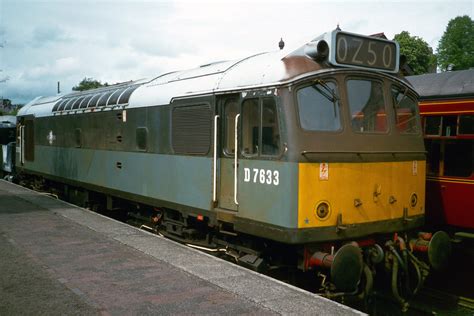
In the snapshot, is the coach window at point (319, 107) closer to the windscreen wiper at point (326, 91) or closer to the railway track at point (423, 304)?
the windscreen wiper at point (326, 91)

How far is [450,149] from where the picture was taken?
8.66 meters

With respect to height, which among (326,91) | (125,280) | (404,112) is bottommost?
(125,280)

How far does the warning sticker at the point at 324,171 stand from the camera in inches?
234

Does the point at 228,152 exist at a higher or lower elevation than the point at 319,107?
lower

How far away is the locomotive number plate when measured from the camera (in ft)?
19.8

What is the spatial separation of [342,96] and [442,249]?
2.54m

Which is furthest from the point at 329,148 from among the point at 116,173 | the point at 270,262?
the point at 116,173

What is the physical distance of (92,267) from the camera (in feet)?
21.4

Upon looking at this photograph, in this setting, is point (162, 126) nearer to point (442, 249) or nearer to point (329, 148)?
point (329, 148)

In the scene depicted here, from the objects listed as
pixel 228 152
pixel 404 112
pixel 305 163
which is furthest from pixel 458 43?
pixel 305 163

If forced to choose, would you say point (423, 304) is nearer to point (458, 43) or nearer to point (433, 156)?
point (433, 156)

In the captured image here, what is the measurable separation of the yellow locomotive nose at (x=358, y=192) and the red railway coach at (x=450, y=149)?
5.06ft

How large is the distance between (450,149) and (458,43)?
4992cm

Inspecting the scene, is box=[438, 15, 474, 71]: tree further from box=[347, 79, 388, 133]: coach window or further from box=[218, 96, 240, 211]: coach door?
box=[218, 96, 240, 211]: coach door
